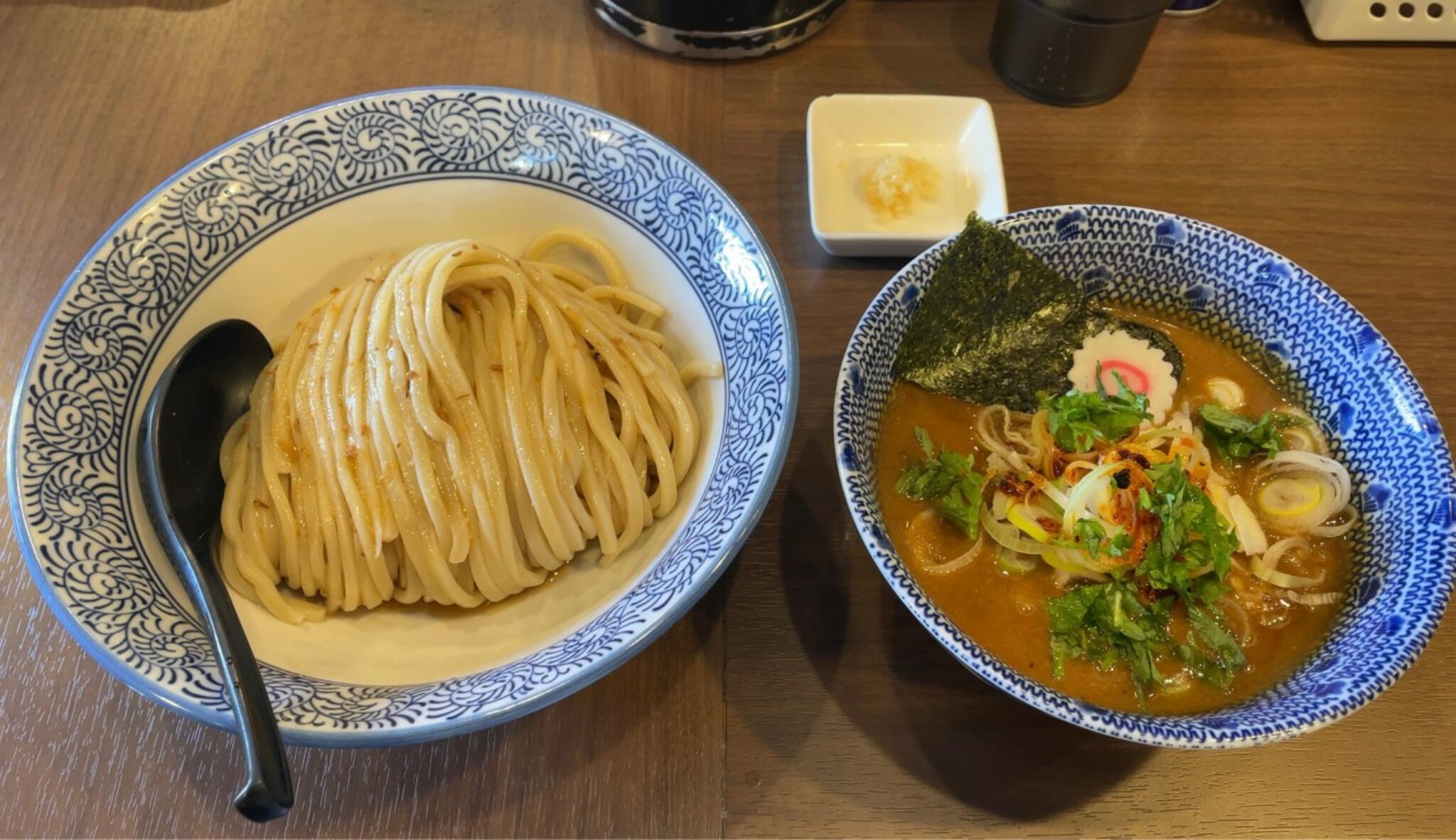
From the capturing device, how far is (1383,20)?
79.4 inches

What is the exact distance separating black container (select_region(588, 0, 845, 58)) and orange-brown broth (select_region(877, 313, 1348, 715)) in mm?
1054

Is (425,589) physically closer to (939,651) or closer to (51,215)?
(939,651)

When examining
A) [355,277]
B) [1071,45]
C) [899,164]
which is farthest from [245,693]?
[1071,45]

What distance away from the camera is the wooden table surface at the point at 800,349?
46.8 inches

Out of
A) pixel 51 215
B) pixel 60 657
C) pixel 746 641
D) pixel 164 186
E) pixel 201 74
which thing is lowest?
pixel 60 657

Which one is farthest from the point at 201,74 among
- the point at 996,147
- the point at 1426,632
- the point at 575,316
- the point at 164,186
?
the point at 1426,632

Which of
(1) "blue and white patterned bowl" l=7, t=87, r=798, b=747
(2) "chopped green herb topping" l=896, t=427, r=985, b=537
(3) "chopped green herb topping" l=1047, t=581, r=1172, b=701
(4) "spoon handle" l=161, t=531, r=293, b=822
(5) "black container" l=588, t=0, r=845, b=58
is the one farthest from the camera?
(5) "black container" l=588, t=0, r=845, b=58

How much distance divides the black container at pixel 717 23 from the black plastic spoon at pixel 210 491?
43.6 inches

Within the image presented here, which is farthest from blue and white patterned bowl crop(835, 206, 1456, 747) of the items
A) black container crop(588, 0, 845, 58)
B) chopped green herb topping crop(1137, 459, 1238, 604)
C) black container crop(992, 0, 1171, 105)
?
black container crop(588, 0, 845, 58)

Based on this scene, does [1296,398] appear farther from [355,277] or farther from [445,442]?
[355,277]

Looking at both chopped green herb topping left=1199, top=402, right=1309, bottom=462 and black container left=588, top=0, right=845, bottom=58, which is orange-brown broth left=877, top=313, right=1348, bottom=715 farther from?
black container left=588, top=0, right=845, bottom=58

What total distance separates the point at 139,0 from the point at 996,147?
2087 mm

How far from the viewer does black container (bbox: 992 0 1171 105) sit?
5.72 feet

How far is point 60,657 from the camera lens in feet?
4.29
